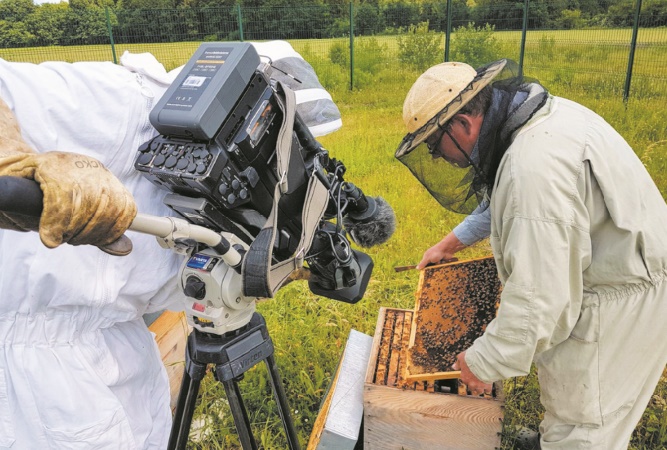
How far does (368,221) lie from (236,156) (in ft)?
2.45

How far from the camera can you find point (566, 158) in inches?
74.7

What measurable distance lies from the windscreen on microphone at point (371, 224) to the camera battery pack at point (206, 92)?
2.47 ft

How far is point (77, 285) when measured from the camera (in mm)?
1588

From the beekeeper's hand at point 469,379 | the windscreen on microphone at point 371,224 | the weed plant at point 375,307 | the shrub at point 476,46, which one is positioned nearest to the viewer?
the windscreen on microphone at point 371,224

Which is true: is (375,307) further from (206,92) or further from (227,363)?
(206,92)

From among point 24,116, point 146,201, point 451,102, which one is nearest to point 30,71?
point 24,116

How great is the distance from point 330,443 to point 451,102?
5.36 feet

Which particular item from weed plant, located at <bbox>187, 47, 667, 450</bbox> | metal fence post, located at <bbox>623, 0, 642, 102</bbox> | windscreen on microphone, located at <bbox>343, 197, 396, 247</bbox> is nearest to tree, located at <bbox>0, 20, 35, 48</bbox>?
weed plant, located at <bbox>187, 47, 667, 450</bbox>

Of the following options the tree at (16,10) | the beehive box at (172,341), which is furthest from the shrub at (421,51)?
the tree at (16,10)

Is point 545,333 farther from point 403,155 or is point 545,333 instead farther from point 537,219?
point 403,155

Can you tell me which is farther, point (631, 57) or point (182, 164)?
point (631, 57)

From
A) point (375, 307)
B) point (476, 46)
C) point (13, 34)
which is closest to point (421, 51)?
point (476, 46)

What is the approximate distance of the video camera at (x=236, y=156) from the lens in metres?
1.49

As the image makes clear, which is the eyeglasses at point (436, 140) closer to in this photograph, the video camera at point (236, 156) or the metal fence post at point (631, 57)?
the video camera at point (236, 156)
